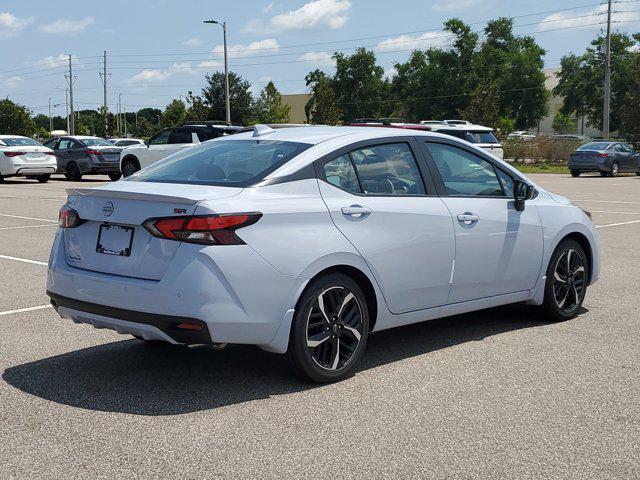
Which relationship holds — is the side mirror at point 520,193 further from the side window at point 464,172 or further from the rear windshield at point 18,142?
the rear windshield at point 18,142

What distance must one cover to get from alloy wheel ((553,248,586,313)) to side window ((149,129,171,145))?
70.3ft

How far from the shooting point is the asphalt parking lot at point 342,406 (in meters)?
4.08

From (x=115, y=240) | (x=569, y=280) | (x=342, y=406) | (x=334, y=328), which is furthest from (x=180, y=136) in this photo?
(x=342, y=406)

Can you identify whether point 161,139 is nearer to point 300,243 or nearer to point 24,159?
point 24,159

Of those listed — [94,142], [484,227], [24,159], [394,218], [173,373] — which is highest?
[94,142]

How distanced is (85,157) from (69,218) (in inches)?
1031

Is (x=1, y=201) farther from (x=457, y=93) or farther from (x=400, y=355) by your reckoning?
(x=457, y=93)

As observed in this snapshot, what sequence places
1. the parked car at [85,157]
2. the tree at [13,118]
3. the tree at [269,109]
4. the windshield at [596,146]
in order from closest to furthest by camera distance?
the parked car at [85,157]
the windshield at [596,146]
the tree at [13,118]
the tree at [269,109]

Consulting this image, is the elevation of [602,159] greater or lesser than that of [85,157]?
lesser

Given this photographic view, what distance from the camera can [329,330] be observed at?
538 cm

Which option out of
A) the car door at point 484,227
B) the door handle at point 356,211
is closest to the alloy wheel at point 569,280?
the car door at point 484,227

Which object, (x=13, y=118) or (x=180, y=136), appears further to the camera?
(x=13, y=118)

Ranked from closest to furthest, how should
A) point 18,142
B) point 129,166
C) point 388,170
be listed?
1. point 388,170
2. point 129,166
3. point 18,142

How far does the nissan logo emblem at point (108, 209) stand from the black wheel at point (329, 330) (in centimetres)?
123
